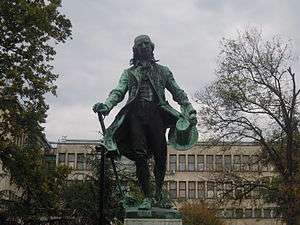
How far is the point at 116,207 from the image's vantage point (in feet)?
67.6

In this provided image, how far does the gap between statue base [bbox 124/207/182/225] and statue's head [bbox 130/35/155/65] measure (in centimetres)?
225

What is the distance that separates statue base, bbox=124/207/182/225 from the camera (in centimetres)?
755

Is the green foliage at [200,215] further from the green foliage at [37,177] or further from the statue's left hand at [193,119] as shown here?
the statue's left hand at [193,119]

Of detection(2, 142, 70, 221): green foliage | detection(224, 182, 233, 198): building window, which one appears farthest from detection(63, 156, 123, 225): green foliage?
detection(224, 182, 233, 198): building window

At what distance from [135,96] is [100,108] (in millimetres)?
600

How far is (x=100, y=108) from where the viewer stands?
8.11 metres

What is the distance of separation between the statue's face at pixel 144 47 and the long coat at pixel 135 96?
0.59ft

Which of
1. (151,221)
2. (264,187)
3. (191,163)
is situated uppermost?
(191,163)

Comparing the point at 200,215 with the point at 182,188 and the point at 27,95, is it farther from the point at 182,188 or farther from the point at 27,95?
the point at 27,95

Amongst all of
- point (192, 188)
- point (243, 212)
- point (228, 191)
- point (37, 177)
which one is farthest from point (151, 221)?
point (192, 188)

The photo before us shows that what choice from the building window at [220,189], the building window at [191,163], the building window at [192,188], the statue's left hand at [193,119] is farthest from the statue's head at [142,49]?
the building window at [191,163]

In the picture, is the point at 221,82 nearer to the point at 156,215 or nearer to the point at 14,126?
the point at 14,126

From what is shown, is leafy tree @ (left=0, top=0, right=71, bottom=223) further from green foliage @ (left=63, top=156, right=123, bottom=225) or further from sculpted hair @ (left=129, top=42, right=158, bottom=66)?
sculpted hair @ (left=129, top=42, right=158, bottom=66)

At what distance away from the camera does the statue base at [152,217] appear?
7547 millimetres
